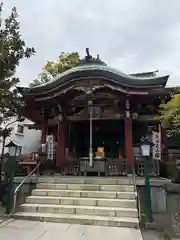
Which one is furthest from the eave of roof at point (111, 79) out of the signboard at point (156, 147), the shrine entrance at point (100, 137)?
the shrine entrance at point (100, 137)

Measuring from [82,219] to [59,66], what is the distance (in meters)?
17.1

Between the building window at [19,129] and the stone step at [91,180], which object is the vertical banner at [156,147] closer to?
the stone step at [91,180]

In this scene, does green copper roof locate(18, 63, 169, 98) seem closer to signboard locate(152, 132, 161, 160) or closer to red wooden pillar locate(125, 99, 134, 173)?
red wooden pillar locate(125, 99, 134, 173)

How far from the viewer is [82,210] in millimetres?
6703

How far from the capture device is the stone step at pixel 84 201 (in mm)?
6953

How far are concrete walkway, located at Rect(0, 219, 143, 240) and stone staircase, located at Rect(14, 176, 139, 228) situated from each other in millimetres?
300

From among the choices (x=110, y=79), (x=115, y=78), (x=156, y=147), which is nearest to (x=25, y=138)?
(x=110, y=79)

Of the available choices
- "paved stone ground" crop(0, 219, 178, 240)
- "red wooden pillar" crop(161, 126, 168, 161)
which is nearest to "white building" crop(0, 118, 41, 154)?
"red wooden pillar" crop(161, 126, 168, 161)

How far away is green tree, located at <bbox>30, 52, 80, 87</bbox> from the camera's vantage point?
70.1 ft

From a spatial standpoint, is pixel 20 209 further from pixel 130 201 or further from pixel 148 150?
pixel 148 150

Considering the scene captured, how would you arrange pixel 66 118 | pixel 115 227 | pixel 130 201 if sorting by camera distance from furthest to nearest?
1. pixel 66 118
2. pixel 130 201
3. pixel 115 227

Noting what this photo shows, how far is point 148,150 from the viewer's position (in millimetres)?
7031

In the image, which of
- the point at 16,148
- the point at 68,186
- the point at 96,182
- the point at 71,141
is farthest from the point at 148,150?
the point at 71,141

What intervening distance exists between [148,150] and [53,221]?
323 cm
